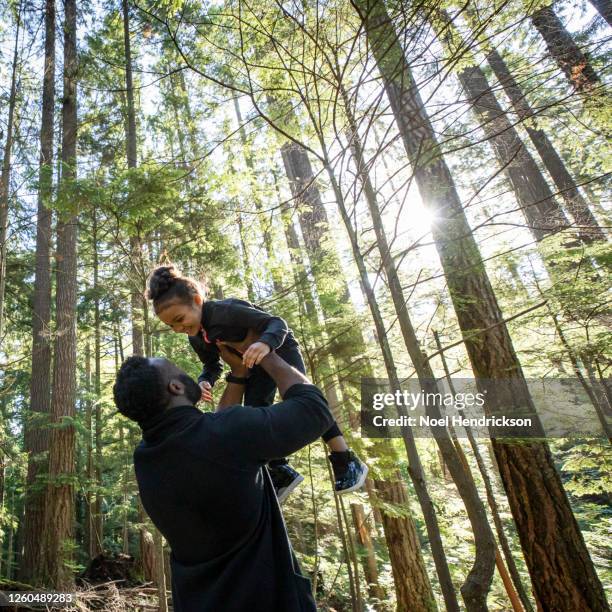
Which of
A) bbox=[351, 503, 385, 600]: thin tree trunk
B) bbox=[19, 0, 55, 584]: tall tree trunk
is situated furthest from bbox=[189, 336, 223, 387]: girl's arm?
bbox=[351, 503, 385, 600]: thin tree trunk

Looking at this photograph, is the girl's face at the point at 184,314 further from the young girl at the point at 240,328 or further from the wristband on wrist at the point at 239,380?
the wristband on wrist at the point at 239,380

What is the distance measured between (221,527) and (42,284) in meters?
11.2

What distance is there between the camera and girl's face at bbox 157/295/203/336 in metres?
1.83

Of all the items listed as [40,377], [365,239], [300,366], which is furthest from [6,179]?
[300,366]

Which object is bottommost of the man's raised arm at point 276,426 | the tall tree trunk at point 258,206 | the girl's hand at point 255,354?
the man's raised arm at point 276,426

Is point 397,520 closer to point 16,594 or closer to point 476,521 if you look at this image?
point 476,521

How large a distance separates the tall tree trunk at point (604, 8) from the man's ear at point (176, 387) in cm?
950

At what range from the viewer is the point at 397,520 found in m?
5.72

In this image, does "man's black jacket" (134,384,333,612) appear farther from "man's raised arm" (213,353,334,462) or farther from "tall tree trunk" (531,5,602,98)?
"tall tree trunk" (531,5,602,98)

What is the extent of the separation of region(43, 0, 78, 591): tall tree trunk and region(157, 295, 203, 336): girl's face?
288 cm

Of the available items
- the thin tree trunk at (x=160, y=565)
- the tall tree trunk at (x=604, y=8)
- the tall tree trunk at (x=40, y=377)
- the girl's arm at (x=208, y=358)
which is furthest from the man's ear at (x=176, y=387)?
the tall tree trunk at (x=604, y=8)

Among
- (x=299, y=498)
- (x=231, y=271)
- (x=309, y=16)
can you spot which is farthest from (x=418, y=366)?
(x=299, y=498)

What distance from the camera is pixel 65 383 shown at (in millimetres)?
7211

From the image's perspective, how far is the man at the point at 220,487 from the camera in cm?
114
